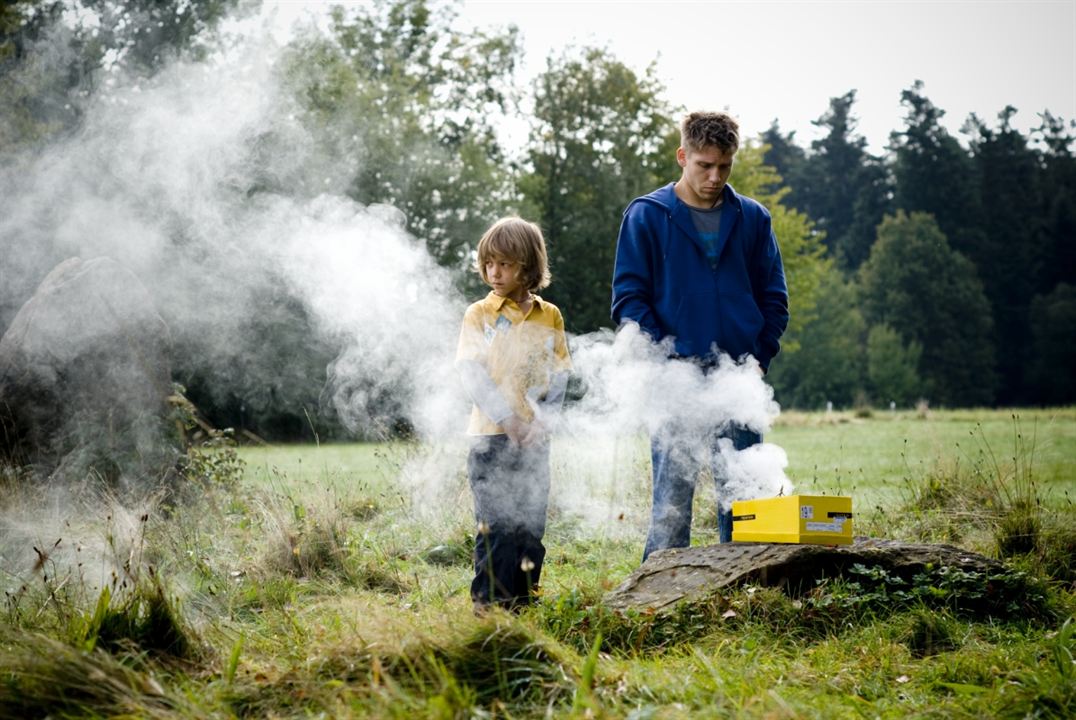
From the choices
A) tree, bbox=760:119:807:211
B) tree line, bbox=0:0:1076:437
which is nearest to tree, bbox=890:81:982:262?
tree line, bbox=0:0:1076:437

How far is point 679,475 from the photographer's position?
4.55 meters

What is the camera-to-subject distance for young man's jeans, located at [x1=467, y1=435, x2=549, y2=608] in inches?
164

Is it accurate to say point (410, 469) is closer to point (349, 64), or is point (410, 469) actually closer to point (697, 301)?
point (697, 301)

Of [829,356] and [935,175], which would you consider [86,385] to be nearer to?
[829,356]

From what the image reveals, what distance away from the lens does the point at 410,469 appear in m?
7.67

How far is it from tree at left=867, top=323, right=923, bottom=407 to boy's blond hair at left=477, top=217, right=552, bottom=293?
44.2 m

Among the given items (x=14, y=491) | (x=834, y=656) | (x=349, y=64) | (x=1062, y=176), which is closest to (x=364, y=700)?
(x=834, y=656)

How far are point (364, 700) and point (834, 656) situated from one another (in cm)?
181

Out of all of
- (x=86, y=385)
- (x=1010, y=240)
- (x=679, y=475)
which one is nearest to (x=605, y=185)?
(x=86, y=385)

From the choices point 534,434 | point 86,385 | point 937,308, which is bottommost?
point 86,385

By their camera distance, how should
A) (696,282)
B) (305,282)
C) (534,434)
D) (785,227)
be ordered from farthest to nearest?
(785,227)
(305,282)
(696,282)
(534,434)

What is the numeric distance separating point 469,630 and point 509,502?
1248 mm

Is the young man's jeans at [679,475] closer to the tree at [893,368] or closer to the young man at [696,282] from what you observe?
the young man at [696,282]

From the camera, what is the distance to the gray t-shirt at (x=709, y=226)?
15.1 feet
